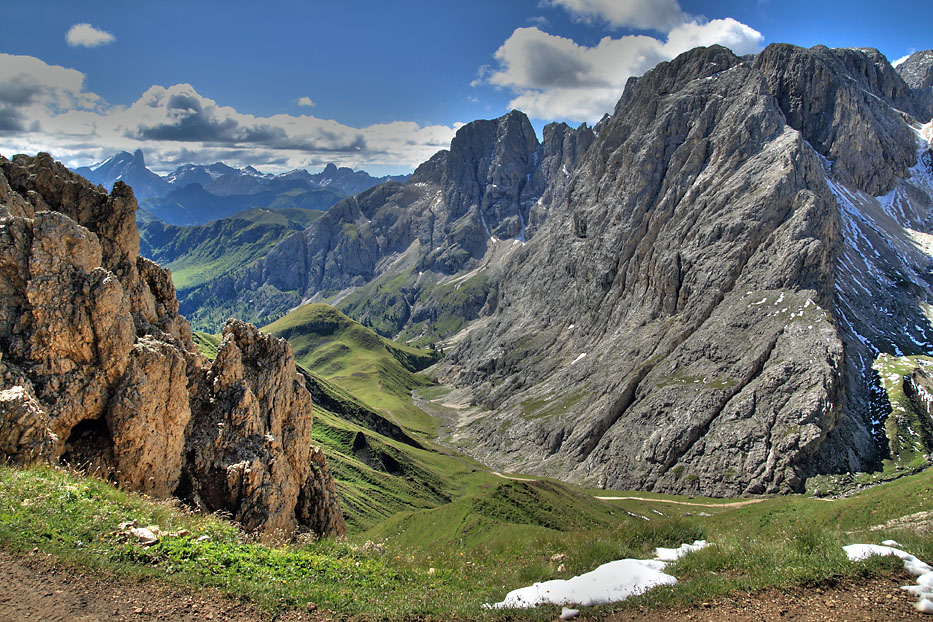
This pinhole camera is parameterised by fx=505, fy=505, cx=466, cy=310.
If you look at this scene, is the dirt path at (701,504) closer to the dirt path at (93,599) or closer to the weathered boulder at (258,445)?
the weathered boulder at (258,445)

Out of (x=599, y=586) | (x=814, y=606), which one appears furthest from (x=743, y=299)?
(x=599, y=586)

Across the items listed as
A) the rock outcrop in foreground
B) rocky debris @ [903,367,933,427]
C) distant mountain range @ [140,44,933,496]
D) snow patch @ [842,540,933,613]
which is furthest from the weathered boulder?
rocky debris @ [903,367,933,427]

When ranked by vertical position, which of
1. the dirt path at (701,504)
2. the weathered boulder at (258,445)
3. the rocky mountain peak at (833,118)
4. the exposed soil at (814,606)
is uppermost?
the rocky mountain peak at (833,118)

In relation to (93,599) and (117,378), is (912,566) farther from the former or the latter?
(117,378)

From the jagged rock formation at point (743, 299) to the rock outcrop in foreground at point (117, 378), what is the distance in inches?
3953

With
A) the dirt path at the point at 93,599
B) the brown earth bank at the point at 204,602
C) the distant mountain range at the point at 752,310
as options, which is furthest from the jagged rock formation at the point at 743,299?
the dirt path at the point at 93,599

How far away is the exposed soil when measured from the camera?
1304 centimetres

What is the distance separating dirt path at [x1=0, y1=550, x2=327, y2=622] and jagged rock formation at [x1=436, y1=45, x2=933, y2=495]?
10851cm

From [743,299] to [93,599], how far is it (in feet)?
482

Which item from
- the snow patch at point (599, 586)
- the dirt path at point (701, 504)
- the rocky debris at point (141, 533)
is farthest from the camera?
the dirt path at point (701, 504)

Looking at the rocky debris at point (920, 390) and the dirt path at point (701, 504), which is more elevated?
the rocky debris at point (920, 390)

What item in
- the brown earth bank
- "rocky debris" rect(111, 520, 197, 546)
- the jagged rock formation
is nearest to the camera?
the brown earth bank

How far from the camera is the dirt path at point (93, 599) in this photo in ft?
38.5

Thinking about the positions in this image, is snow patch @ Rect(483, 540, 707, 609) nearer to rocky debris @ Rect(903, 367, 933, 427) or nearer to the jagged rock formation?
the jagged rock formation
